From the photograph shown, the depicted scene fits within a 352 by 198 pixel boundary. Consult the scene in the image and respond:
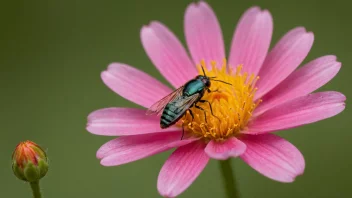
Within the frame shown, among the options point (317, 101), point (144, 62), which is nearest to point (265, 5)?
point (144, 62)

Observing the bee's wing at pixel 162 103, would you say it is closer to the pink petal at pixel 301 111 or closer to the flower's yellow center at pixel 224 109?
the flower's yellow center at pixel 224 109

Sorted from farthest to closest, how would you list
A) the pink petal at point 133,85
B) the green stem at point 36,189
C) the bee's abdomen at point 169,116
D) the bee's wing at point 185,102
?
the pink petal at point 133,85
the bee's wing at point 185,102
the bee's abdomen at point 169,116
the green stem at point 36,189

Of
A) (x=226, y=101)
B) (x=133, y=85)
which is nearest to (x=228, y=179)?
(x=226, y=101)

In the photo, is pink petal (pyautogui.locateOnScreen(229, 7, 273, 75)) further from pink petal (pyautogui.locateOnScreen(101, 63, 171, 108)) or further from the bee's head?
pink petal (pyautogui.locateOnScreen(101, 63, 171, 108))

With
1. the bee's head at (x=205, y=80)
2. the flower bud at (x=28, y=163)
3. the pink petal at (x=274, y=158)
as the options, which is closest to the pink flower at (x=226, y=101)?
the pink petal at (x=274, y=158)

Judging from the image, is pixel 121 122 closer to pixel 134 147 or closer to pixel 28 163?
pixel 134 147

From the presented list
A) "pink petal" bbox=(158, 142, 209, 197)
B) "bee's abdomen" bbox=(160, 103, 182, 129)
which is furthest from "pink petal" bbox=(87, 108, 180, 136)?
"pink petal" bbox=(158, 142, 209, 197)

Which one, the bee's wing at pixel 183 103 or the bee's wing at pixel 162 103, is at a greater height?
the bee's wing at pixel 162 103
